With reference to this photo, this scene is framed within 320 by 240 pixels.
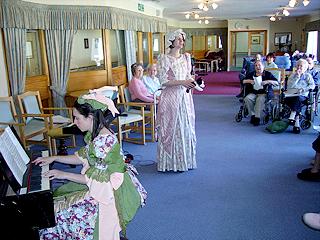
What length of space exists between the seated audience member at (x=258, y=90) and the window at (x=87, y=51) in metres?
2.80

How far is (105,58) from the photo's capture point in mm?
6648

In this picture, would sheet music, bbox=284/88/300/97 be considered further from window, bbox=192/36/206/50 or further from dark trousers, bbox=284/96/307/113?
window, bbox=192/36/206/50

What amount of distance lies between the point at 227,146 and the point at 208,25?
13276mm

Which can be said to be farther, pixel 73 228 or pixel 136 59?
pixel 136 59

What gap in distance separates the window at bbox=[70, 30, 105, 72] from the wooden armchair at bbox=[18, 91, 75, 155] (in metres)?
1.51

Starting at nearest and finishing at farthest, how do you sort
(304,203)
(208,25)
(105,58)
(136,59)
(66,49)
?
(304,203), (66,49), (105,58), (136,59), (208,25)

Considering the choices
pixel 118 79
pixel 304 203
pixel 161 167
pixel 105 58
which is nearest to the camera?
pixel 304 203

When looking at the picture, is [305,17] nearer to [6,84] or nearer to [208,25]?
[208,25]

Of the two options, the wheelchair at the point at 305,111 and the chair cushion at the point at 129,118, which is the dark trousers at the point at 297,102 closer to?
the wheelchair at the point at 305,111

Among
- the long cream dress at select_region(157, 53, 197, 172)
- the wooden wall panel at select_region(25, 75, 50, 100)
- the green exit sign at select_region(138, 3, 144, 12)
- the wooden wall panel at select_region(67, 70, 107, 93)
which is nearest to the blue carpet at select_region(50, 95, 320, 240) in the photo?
the long cream dress at select_region(157, 53, 197, 172)

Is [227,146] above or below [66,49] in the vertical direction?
below

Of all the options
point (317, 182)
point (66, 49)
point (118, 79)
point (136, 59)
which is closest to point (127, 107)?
point (66, 49)

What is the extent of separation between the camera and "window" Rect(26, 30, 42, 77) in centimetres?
534

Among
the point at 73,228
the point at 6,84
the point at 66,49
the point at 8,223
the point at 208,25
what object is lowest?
the point at 73,228
